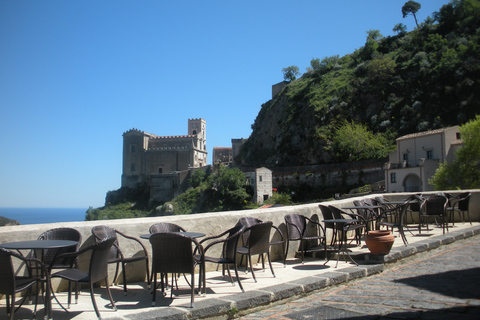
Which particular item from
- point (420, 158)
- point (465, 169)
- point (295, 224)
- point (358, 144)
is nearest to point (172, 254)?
point (295, 224)

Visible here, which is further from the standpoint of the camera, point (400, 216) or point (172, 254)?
point (400, 216)

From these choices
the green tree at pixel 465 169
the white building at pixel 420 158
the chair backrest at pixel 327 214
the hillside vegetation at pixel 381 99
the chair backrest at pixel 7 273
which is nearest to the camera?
the chair backrest at pixel 7 273

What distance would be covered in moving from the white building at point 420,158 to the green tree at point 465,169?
7.45 meters

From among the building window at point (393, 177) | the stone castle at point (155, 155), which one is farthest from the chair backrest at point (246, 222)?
the stone castle at point (155, 155)

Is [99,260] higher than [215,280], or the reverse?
[99,260]

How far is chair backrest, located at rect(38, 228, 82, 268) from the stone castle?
241 feet

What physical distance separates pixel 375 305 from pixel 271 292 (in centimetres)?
112

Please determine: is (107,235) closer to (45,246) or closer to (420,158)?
(45,246)

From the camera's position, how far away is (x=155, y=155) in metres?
79.7

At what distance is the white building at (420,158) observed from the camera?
32.5m

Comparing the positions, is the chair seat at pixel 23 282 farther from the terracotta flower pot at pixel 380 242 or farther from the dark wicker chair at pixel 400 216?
the dark wicker chair at pixel 400 216

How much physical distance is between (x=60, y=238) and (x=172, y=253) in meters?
1.48

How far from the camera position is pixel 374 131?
4984 cm

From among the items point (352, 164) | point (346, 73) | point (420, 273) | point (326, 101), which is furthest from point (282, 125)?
point (420, 273)
